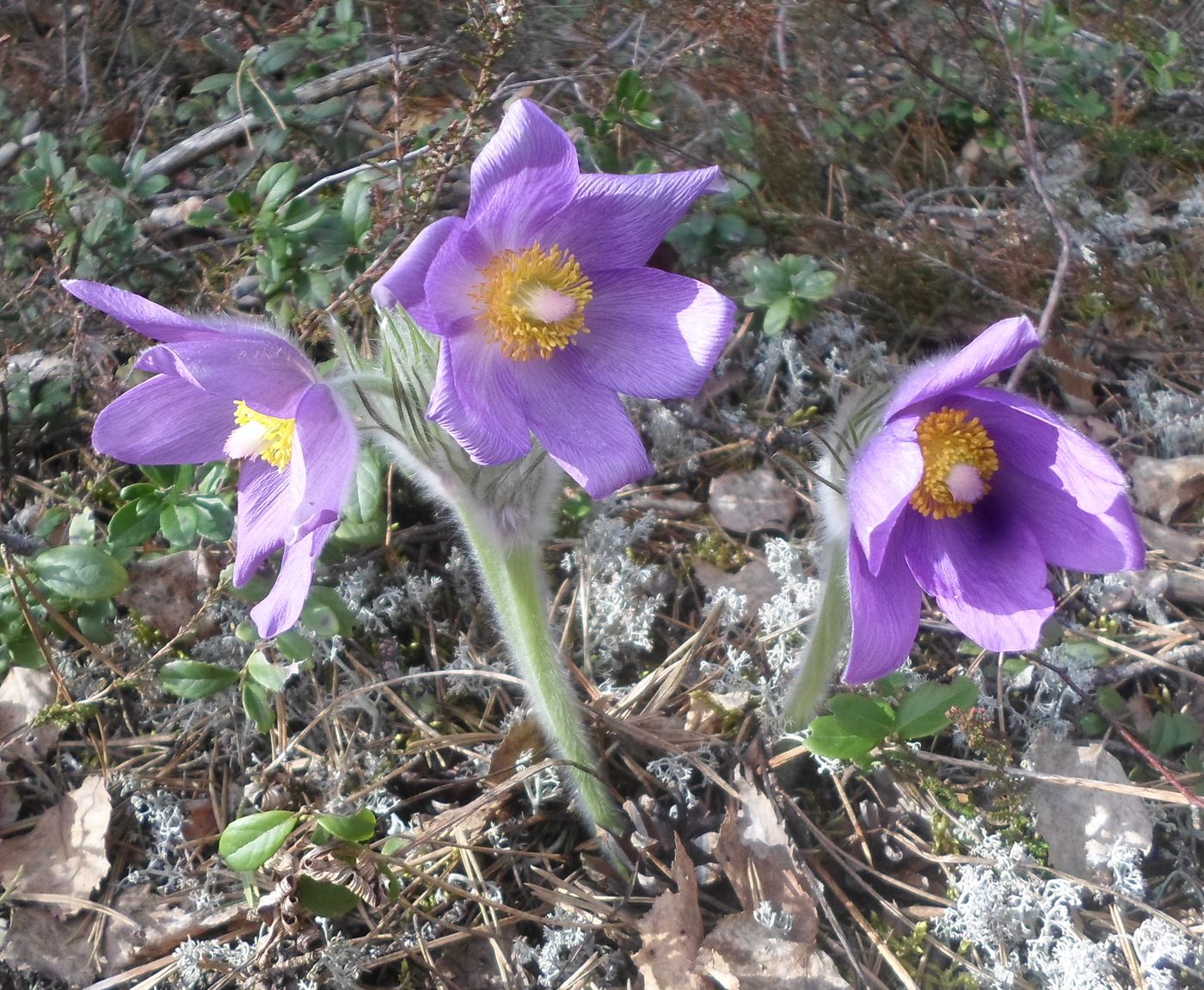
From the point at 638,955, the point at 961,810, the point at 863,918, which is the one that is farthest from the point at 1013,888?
the point at 638,955

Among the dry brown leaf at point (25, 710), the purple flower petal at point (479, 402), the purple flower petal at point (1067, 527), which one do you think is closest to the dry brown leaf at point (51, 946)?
the dry brown leaf at point (25, 710)

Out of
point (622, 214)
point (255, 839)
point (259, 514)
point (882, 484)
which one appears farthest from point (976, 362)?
point (255, 839)

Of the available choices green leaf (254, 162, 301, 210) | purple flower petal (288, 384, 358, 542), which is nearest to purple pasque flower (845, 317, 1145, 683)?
purple flower petal (288, 384, 358, 542)

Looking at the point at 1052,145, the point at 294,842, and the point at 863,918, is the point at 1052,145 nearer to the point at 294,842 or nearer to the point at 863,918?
the point at 863,918

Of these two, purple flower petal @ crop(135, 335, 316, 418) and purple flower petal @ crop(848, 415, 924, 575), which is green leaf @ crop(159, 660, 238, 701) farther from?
purple flower petal @ crop(848, 415, 924, 575)

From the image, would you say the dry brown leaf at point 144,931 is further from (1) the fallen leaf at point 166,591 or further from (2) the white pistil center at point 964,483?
(2) the white pistil center at point 964,483

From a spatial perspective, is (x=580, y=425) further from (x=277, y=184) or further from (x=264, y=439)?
(x=277, y=184)
